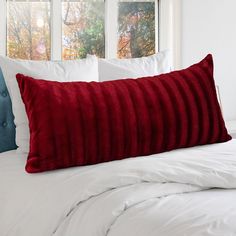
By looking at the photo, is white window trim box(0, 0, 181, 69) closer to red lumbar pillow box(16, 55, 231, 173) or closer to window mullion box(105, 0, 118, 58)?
window mullion box(105, 0, 118, 58)

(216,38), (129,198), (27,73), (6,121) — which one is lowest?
(129,198)

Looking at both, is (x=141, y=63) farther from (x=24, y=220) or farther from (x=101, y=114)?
(x=24, y=220)

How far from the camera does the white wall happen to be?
136 inches

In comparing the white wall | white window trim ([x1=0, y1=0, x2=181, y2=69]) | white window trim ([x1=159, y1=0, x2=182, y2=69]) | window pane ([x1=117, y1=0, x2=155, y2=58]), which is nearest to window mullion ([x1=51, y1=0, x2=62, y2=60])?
white window trim ([x1=0, y1=0, x2=181, y2=69])

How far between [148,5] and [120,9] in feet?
0.70

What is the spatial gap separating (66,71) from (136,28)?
1.34 meters

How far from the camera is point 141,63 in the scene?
8.21 ft

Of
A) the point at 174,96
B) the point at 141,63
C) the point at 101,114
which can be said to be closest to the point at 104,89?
the point at 101,114

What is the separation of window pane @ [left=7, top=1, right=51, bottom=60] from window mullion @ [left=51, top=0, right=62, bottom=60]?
0.03 meters

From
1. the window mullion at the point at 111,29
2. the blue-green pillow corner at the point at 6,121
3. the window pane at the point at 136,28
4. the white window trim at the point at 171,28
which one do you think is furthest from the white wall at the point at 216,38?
the blue-green pillow corner at the point at 6,121

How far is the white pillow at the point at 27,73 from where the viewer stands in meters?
2.10

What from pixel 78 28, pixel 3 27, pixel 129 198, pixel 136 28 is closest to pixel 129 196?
pixel 129 198

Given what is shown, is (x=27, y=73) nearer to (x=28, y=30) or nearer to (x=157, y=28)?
(x=28, y=30)

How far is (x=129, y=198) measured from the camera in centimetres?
142
